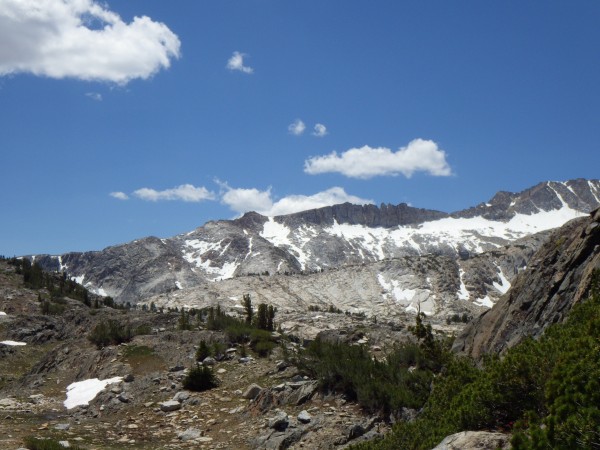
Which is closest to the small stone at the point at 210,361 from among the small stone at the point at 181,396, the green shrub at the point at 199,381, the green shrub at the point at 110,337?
the green shrub at the point at 199,381

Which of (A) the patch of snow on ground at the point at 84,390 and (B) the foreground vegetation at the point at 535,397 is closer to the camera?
(B) the foreground vegetation at the point at 535,397

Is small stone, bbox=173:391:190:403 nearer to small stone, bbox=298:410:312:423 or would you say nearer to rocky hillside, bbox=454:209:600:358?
small stone, bbox=298:410:312:423

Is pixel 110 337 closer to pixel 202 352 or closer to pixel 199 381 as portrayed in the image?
pixel 202 352

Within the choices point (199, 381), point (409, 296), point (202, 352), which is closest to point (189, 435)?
point (199, 381)

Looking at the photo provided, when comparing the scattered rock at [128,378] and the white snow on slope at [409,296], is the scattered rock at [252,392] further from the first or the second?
the white snow on slope at [409,296]

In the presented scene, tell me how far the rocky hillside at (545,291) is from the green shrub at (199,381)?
11147 millimetres

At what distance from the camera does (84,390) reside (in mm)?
25906

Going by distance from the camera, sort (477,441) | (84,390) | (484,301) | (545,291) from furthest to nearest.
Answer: (484,301)
(84,390)
(545,291)
(477,441)

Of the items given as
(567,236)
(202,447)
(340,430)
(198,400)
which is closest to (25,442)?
(202,447)

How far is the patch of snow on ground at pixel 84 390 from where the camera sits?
81.2 feet

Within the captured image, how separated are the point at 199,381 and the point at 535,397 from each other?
17.1 meters

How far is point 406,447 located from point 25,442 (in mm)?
11409

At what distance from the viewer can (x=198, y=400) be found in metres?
22.0

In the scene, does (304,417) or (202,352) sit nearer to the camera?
(304,417)
